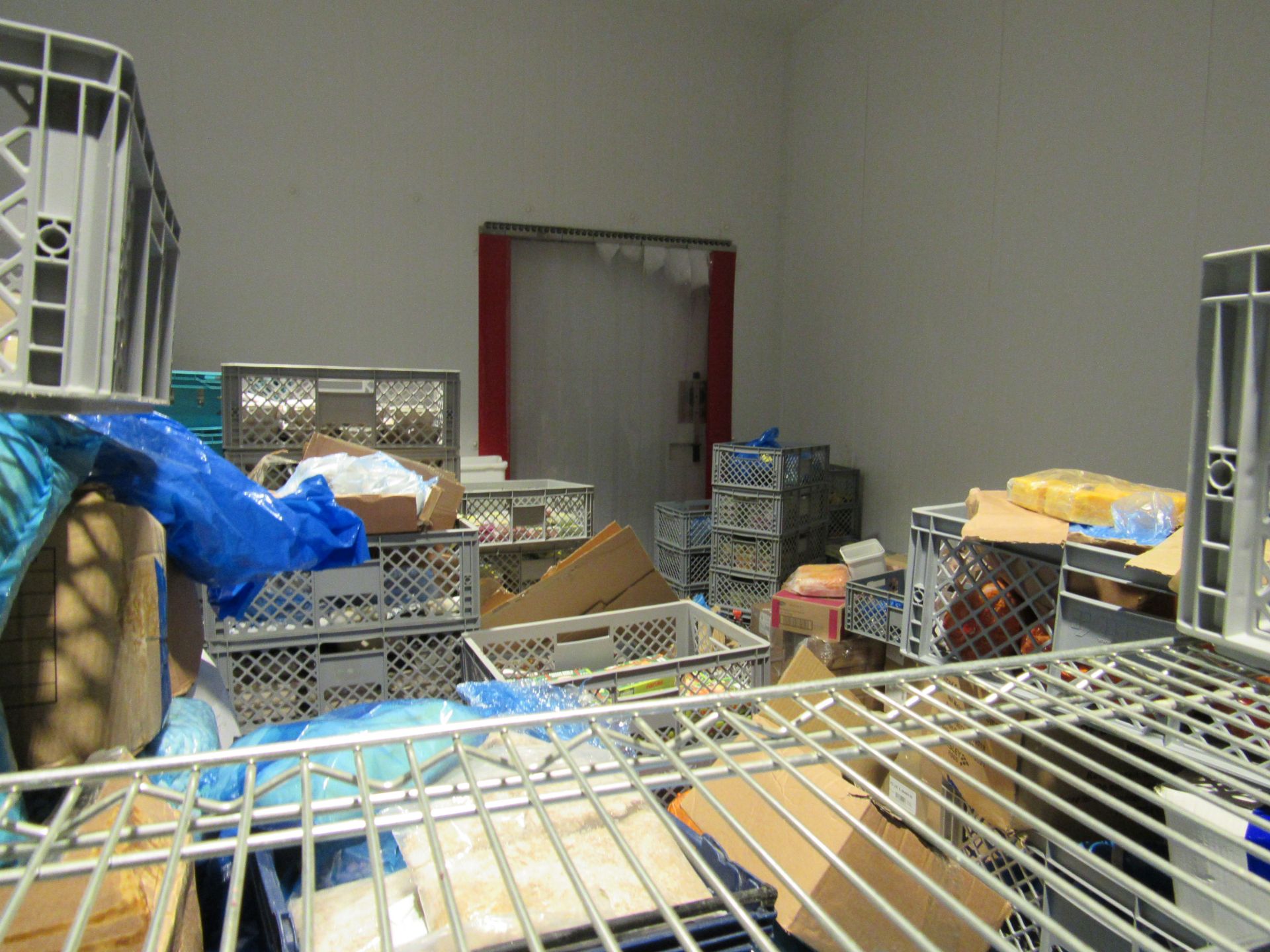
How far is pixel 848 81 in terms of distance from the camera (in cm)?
412

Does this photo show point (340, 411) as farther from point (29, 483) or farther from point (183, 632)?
point (29, 483)

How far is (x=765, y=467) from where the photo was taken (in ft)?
11.4

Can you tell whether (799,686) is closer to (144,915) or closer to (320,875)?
(144,915)

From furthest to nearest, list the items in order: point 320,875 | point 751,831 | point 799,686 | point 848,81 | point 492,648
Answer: point 848,81 < point 492,648 < point 751,831 < point 320,875 < point 799,686

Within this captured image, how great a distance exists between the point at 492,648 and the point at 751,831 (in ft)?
3.20

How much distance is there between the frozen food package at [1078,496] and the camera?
1410 millimetres

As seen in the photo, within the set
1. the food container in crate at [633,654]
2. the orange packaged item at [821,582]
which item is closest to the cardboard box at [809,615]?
the orange packaged item at [821,582]

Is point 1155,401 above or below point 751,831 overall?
above

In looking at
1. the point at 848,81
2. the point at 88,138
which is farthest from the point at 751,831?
the point at 848,81

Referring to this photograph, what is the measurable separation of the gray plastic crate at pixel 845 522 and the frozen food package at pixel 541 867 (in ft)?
10.7

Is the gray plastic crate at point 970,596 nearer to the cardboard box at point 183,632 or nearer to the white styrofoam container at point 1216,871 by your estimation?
the white styrofoam container at point 1216,871

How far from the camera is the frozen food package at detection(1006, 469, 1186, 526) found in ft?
4.63

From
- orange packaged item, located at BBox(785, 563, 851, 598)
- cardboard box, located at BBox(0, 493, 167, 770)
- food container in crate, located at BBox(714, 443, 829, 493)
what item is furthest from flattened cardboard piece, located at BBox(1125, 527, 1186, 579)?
food container in crate, located at BBox(714, 443, 829, 493)

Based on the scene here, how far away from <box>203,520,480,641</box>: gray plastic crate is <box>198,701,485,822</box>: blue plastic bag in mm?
536
